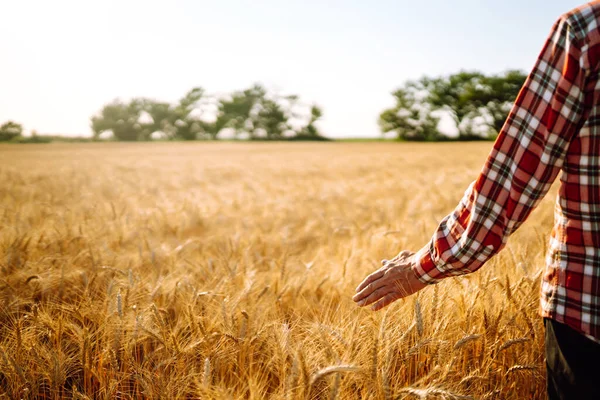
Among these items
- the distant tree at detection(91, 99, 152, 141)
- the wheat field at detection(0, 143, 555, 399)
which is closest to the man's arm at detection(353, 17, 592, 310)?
the wheat field at detection(0, 143, 555, 399)

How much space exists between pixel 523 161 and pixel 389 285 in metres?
0.45

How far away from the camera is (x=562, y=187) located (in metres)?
0.68

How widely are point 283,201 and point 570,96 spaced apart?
4.12 m

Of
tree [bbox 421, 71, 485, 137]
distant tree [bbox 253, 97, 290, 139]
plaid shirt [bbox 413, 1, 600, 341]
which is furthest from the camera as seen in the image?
distant tree [bbox 253, 97, 290, 139]

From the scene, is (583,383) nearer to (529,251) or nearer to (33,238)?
(529,251)

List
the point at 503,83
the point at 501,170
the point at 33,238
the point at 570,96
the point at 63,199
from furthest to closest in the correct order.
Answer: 1. the point at 503,83
2. the point at 63,199
3. the point at 33,238
4. the point at 501,170
5. the point at 570,96

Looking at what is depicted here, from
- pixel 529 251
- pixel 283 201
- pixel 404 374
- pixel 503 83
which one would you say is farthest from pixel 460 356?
pixel 503 83

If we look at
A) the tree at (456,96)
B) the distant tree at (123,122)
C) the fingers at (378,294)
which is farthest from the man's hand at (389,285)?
the distant tree at (123,122)

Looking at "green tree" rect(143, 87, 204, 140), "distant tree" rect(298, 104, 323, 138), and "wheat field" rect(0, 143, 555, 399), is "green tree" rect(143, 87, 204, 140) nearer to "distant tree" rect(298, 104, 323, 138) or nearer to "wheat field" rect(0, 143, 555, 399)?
"distant tree" rect(298, 104, 323, 138)

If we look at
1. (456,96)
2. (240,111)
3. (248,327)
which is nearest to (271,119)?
(240,111)

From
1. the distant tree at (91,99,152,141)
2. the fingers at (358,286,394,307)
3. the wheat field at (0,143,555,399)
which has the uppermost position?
the distant tree at (91,99,152,141)

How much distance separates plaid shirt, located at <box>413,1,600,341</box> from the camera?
592mm

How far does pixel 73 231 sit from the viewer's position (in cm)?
240

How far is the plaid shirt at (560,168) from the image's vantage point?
59cm
